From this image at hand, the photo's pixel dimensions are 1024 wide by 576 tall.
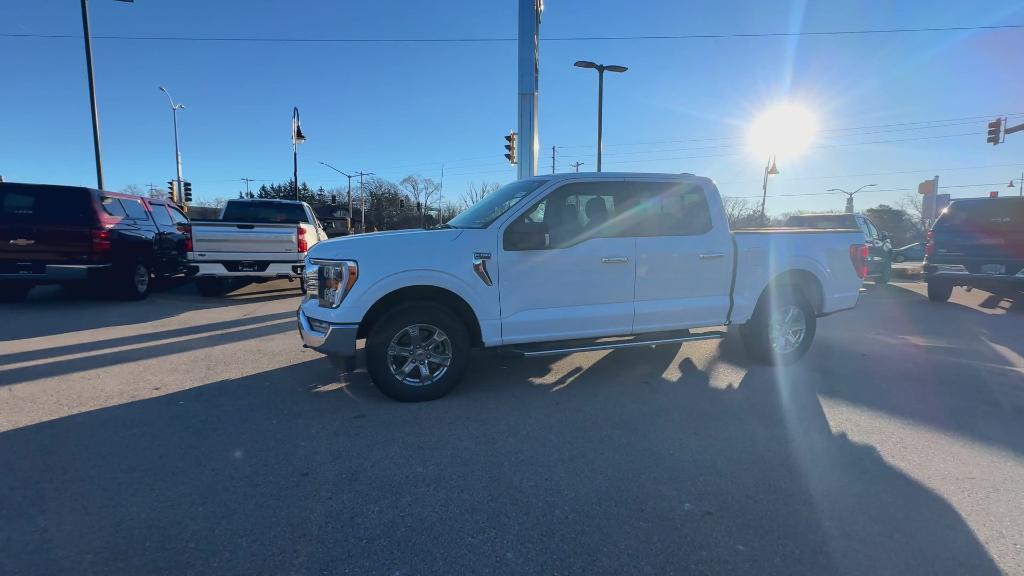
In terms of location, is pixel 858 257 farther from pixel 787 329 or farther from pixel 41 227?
pixel 41 227

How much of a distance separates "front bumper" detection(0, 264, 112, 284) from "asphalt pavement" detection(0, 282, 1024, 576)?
339cm

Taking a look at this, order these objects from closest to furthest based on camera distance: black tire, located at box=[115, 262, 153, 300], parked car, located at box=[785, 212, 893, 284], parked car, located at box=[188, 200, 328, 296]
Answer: black tire, located at box=[115, 262, 153, 300] < parked car, located at box=[188, 200, 328, 296] < parked car, located at box=[785, 212, 893, 284]

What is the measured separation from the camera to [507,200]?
16.9 ft

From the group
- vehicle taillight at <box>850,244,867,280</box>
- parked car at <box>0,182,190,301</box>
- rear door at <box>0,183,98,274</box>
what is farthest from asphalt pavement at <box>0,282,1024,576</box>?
rear door at <box>0,183,98,274</box>

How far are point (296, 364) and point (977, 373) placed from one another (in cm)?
751

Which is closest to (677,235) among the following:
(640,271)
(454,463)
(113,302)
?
(640,271)

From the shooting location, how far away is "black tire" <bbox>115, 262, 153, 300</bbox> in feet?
31.4

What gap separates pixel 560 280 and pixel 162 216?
35.7 ft

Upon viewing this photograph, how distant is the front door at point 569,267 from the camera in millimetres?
4652

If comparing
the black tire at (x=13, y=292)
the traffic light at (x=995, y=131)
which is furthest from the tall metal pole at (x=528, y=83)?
the traffic light at (x=995, y=131)

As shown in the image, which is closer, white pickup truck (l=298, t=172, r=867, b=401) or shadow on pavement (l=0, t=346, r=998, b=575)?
shadow on pavement (l=0, t=346, r=998, b=575)

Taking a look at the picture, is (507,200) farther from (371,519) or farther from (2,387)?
(2,387)

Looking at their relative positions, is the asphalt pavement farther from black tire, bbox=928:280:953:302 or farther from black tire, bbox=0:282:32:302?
black tire, bbox=928:280:953:302

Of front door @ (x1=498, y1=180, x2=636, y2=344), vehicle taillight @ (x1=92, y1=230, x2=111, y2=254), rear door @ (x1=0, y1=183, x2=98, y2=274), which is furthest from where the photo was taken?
vehicle taillight @ (x1=92, y1=230, x2=111, y2=254)
